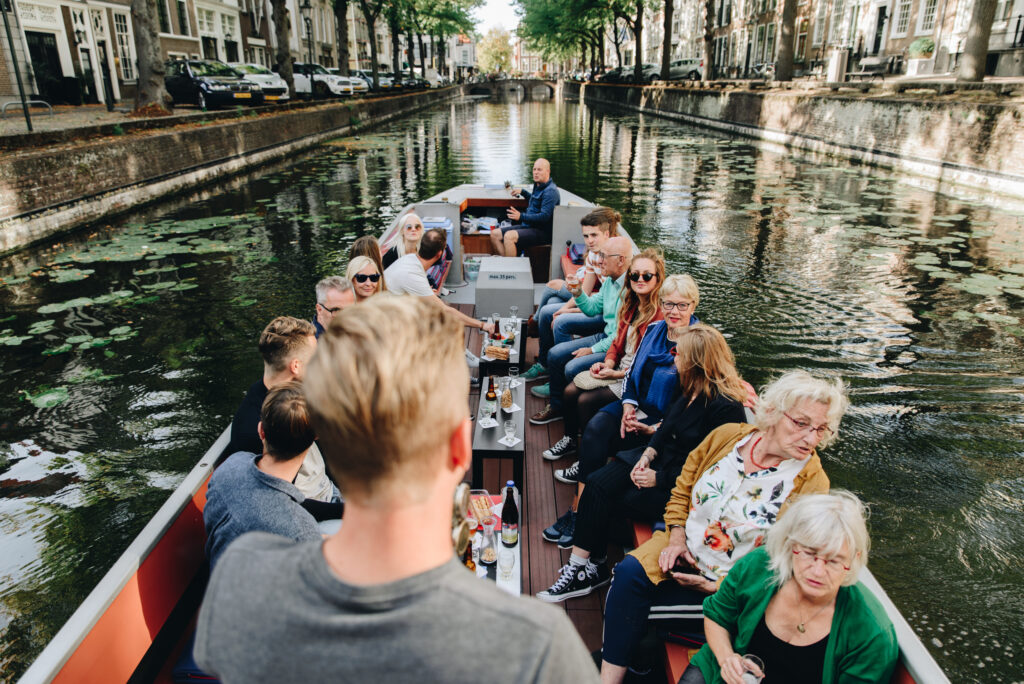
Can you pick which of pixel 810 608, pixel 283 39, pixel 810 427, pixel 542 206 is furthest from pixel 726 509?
pixel 283 39

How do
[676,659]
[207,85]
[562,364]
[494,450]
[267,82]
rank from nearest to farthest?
[676,659], [494,450], [562,364], [207,85], [267,82]

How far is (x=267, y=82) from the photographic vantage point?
74.6 ft

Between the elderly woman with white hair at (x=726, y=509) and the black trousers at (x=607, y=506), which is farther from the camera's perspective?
the black trousers at (x=607, y=506)

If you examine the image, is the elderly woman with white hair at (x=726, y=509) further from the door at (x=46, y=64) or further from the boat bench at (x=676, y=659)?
the door at (x=46, y=64)

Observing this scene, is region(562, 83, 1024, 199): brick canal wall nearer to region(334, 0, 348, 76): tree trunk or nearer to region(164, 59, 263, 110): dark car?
region(334, 0, 348, 76): tree trunk

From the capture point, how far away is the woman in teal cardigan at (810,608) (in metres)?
1.77

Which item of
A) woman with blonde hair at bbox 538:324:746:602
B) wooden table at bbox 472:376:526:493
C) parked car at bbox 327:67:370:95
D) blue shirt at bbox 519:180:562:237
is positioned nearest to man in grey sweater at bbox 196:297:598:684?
woman with blonde hair at bbox 538:324:746:602

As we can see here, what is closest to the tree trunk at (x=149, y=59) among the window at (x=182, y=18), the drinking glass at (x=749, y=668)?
the window at (x=182, y=18)

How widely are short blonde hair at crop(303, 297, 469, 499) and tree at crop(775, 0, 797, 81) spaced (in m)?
27.3

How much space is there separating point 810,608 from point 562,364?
9.28ft

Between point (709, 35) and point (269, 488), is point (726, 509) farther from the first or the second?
point (709, 35)

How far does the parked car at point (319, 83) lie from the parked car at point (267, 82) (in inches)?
204

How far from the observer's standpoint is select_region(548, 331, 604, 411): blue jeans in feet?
14.4

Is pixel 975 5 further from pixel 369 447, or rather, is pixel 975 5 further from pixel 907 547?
pixel 369 447
